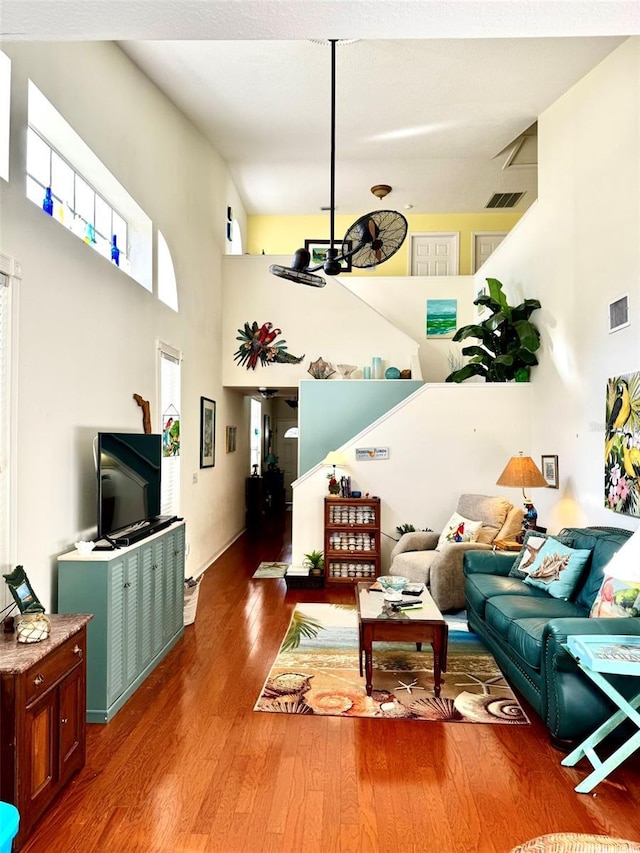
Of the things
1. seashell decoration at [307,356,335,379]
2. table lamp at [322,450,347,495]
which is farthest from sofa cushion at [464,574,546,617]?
seashell decoration at [307,356,335,379]

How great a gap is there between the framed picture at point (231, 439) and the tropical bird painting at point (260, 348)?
1.06 meters

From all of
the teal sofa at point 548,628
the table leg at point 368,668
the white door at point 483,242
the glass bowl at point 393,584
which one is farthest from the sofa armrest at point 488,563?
the white door at point 483,242

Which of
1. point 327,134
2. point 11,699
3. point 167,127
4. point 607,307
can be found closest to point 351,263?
point 607,307

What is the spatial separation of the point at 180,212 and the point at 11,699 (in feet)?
16.2

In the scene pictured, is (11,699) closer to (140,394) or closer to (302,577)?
(140,394)

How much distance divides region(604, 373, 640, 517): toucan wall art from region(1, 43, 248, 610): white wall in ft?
11.8

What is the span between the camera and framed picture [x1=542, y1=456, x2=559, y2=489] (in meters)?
5.49

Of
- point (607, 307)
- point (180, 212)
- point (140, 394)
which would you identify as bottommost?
point (140, 394)

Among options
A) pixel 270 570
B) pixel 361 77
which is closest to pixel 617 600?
pixel 270 570

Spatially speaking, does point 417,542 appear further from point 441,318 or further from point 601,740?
point 441,318

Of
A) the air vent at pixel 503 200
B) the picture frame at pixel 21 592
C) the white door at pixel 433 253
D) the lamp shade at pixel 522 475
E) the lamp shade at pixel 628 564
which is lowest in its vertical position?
the picture frame at pixel 21 592

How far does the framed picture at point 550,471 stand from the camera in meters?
5.49

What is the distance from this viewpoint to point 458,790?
2.53 meters

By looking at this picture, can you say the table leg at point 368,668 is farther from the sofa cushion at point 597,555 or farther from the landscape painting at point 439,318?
the landscape painting at point 439,318
